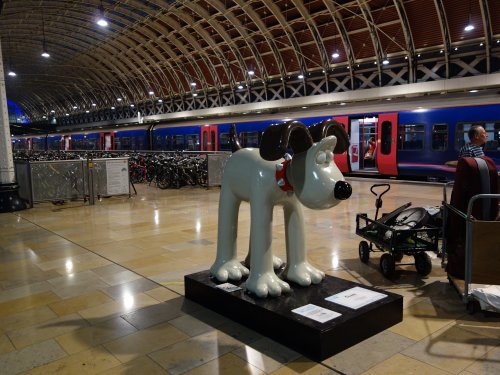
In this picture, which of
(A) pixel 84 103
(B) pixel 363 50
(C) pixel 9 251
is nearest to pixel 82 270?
(C) pixel 9 251

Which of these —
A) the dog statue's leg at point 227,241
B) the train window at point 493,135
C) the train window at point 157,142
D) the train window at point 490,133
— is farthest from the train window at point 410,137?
the train window at point 157,142

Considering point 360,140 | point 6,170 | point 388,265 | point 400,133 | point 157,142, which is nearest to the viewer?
point 388,265

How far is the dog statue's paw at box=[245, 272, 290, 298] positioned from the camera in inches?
125

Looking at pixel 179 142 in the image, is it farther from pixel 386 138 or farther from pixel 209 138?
pixel 386 138

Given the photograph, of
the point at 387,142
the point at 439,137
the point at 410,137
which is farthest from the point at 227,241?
the point at 387,142

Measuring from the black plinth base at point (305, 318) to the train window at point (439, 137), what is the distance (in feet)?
33.7

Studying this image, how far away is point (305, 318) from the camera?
2.82 m

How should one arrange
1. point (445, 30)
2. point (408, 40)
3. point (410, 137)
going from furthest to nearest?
point (408, 40) < point (445, 30) < point (410, 137)

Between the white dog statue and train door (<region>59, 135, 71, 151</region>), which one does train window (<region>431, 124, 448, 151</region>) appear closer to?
the white dog statue

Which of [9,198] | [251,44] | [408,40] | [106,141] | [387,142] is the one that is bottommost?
[9,198]

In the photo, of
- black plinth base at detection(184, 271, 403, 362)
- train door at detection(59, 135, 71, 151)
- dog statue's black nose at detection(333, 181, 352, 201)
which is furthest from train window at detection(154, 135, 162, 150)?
dog statue's black nose at detection(333, 181, 352, 201)

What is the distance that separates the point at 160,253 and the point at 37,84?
43.1 m

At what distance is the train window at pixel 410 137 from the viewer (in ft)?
42.1

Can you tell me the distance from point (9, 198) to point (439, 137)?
11821 millimetres
